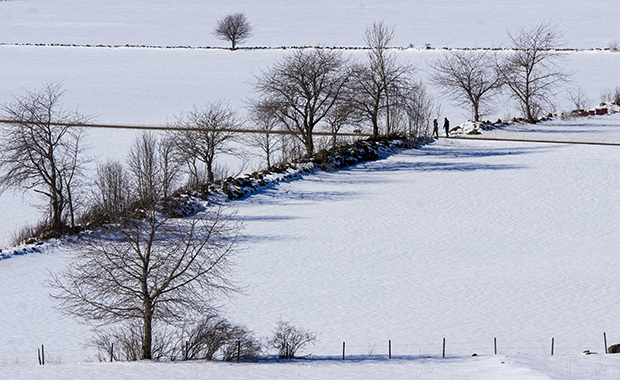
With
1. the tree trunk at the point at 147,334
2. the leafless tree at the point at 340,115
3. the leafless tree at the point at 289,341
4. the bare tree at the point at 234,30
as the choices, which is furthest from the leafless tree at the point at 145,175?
the bare tree at the point at 234,30

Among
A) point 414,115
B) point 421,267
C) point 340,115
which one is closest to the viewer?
point 421,267

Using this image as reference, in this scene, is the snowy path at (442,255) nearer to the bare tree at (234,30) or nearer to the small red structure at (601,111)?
the small red structure at (601,111)

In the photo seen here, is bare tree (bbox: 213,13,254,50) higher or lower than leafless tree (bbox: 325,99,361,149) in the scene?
higher

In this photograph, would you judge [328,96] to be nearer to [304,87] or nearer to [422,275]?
[304,87]

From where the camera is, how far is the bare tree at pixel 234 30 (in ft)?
321

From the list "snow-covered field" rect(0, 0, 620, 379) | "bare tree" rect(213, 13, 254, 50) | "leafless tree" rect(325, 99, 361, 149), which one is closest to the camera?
"snow-covered field" rect(0, 0, 620, 379)

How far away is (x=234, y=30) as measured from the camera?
320 feet

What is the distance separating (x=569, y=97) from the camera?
6512 centimetres

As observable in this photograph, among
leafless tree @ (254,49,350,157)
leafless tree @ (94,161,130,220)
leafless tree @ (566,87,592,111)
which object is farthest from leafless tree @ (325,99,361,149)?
leafless tree @ (566,87,592,111)

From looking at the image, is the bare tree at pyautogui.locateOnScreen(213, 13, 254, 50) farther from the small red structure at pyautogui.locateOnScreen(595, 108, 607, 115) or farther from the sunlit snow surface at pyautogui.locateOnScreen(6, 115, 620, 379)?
the sunlit snow surface at pyautogui.locateOnScreen(6, 115, 620, 379)

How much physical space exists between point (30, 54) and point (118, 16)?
124 feet

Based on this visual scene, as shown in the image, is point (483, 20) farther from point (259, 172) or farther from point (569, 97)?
point (259, 172)

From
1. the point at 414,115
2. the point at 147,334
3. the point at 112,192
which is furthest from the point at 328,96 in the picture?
the point at 147,334

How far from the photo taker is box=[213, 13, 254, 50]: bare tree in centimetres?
9781
